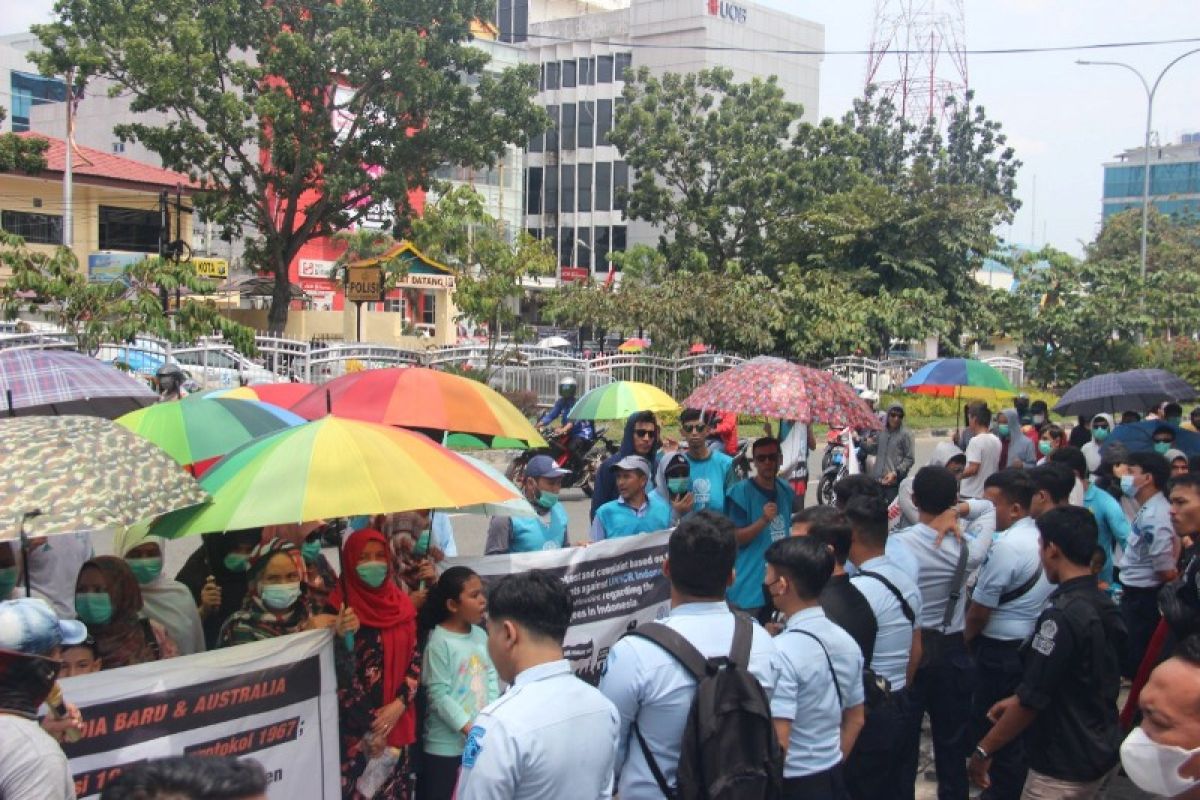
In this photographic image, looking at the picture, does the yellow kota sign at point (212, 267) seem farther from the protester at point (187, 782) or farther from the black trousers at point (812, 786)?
the protester at point (187, 782)

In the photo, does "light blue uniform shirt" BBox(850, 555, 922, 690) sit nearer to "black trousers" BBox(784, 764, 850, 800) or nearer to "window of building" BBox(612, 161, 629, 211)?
"black trousers" BBox(784, 764, 850, 800)

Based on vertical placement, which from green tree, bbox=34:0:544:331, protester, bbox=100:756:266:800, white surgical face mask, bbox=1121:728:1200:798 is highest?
green tree, bbox=34:0:544:331

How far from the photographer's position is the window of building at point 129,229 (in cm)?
3662

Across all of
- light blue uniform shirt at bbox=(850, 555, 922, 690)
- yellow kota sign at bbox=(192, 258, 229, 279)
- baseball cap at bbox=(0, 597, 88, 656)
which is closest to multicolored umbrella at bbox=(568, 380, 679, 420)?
light blue uniform shirt at bbox=(850, 555, 922, 690)

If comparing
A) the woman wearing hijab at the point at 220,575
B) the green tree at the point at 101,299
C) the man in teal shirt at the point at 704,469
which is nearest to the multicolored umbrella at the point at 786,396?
the man in teal shirt at the point at 704,469

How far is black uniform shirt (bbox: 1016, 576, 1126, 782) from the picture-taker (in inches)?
173

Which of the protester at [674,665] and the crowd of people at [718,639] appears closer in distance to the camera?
the crowd of people at [718,639]

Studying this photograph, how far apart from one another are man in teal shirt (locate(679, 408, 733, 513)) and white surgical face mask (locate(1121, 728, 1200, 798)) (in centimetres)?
399

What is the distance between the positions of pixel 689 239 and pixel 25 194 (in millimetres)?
21260

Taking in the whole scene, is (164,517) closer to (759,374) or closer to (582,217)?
(759,374)

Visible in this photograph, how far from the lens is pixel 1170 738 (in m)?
2.86

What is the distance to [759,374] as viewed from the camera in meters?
7.15

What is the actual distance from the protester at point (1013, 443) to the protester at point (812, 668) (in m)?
7.55

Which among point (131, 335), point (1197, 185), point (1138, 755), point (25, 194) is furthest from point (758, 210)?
point (1197, 185)
